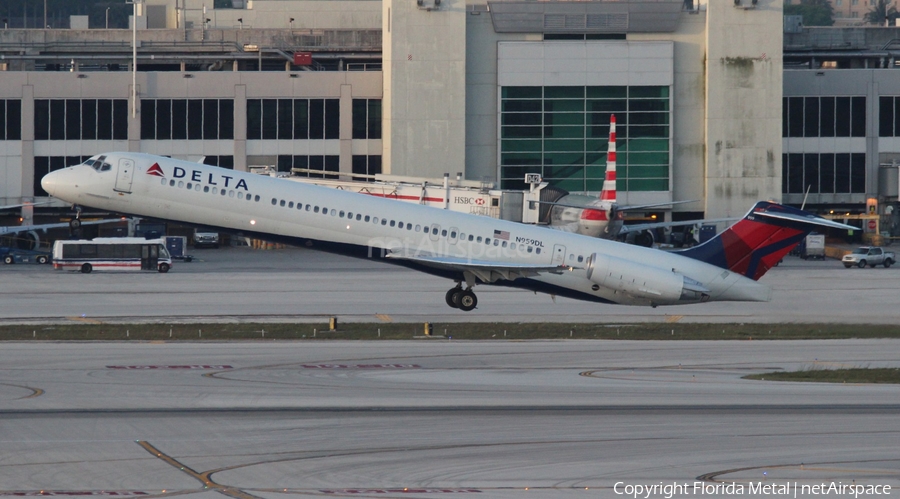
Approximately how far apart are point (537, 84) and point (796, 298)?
121ft

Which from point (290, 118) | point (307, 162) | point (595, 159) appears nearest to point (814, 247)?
point (595, 159)

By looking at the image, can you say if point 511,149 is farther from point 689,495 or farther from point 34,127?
point 689,495

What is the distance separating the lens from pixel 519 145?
7994 cm

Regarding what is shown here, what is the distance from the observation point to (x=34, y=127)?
82.2m

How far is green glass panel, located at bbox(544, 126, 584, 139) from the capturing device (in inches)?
3137

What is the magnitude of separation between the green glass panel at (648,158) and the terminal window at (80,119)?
40.3m

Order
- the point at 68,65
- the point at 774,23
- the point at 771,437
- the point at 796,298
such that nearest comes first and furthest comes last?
the point at 771,437
the point at 796,298
the point at 774,23
the point at 68,65

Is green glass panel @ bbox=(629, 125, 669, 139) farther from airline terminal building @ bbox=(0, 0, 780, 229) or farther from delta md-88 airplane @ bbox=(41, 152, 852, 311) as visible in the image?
delta md-88 airplane @ bbox=(41, 152, 852, 311)

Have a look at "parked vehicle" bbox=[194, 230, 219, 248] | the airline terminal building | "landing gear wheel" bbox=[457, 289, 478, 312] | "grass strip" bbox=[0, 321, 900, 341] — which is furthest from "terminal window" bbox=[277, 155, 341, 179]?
"grass strip" bbox=[0, 321, 900, 341]

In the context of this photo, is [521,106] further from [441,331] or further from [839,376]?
[839,376]

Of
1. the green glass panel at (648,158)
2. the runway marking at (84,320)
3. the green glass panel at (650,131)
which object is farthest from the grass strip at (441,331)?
the green glass panel at (648,158)

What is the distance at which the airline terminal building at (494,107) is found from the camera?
7838 cm

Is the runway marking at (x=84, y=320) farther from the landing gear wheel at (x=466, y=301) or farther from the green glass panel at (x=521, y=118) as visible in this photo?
the green glass panel at (x=521, y=118)

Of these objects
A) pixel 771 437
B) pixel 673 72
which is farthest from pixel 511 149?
pixel 771 437
